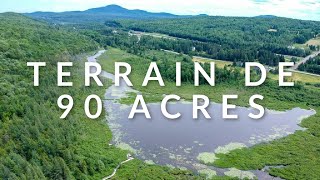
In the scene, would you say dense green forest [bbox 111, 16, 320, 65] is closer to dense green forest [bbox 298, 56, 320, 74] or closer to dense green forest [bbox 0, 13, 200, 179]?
dense green forest [bbox 298, 56, 320, 74]

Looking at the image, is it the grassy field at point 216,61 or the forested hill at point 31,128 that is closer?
the forested hill at point 31,128

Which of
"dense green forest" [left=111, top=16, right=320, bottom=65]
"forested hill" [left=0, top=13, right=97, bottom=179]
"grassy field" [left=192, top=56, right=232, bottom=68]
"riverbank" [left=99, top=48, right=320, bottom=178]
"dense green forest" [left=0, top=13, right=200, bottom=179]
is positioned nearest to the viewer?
"forested hill" [left=0, top=13, right=97, bottom=179]

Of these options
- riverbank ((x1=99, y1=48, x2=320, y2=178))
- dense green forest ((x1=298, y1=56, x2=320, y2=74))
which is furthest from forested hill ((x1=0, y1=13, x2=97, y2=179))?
dense green forest ((x1=298, y1=56, x2=320, y2=74))

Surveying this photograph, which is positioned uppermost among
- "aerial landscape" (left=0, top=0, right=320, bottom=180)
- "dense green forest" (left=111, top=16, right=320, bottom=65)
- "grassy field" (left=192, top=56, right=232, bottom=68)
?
"dense green forest" (left=111, top=16, right=320, bottom=65)

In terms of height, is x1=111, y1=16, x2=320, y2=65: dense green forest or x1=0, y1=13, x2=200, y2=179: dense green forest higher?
x1=111, y1=16, x2=320, y2=65: dense green forest

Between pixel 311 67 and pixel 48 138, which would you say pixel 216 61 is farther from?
pixel 48 138

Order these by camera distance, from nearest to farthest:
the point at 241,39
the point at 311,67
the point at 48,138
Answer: the point at 48,138, the point at 311,67, the point at 241,39

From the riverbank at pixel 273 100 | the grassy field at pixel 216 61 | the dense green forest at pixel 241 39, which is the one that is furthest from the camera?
the dense green forest at pixel 241 39

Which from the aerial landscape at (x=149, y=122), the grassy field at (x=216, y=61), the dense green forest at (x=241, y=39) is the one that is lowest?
the aerial landscape at (x=149, y=122)

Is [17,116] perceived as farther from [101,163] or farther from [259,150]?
[259,150]

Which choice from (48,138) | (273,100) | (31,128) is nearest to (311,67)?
(273,100)

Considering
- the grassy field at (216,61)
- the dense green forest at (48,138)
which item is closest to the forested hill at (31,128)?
the dense green forest at (48,138)

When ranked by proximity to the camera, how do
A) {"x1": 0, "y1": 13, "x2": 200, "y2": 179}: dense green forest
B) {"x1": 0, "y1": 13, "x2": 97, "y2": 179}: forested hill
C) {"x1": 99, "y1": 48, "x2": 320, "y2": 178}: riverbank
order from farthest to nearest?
1. {"x1": 99, "y1": 48, "x2": 320, "y2": 178}: riverbank
2. {"x1": 0, "y1": 13, "x2": 200, "y2": 179}: dense green forest
3. {"x1": 0, "y1": 13, "x2": 97, "y2": 179}: forested hill

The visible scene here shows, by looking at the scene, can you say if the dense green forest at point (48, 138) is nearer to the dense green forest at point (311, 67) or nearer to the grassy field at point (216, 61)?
the grassy field at point (216, 61)
